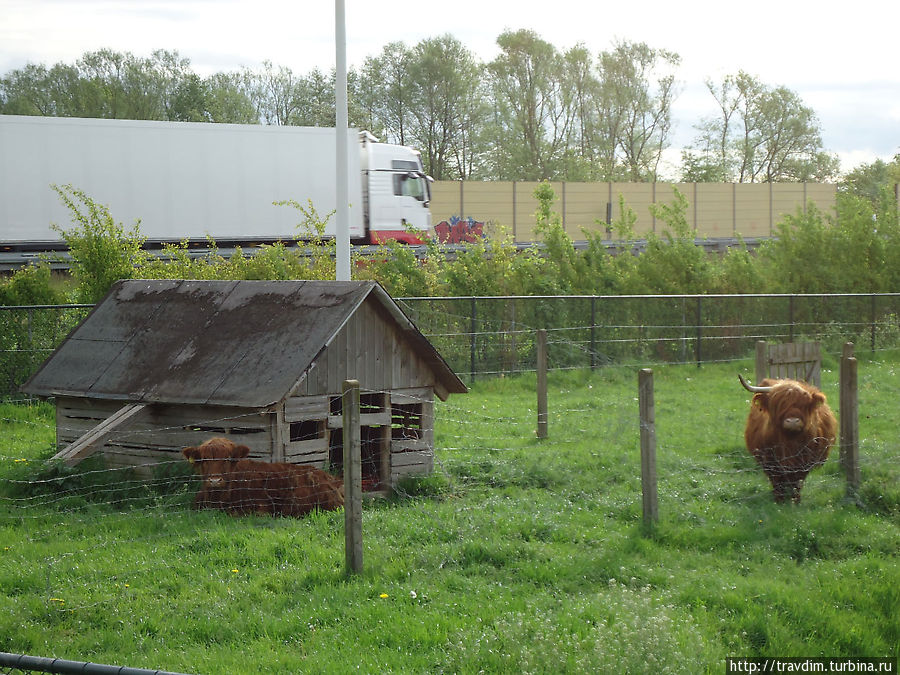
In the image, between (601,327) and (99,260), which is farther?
(601,327)

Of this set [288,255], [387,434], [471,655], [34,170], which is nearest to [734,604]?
[471,655]

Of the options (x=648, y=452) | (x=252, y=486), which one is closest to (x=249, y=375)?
(x=252, y=486)

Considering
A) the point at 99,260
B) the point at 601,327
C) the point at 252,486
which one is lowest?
the point at 252,486

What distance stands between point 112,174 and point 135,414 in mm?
21989

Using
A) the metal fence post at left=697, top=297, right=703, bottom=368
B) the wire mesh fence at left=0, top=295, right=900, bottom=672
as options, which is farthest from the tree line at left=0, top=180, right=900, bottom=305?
the wire mesh fence at left=0, top=295, right=900, bottom=672

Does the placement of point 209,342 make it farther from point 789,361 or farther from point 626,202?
point 626,202

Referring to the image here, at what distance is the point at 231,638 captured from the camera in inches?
234

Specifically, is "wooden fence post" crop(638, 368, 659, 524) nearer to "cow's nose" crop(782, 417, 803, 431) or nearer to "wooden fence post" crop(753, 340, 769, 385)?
"cow's nose" crop(782, 417, 803, 431)

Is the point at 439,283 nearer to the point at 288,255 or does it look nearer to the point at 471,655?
the point at 288,255

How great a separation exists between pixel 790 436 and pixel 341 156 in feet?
31.5

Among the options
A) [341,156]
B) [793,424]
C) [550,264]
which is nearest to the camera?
[793,424]

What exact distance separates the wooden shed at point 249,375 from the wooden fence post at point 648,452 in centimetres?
266

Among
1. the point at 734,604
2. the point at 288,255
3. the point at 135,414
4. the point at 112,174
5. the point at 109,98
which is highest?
the point at 109,98

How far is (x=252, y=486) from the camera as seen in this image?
28.4 feet
